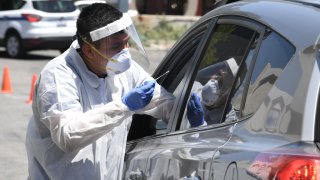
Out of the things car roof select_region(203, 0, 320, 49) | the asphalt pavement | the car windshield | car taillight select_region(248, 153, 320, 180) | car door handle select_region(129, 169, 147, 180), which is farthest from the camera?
the car windshield

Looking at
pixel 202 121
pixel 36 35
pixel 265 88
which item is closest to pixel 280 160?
pixel 265 88

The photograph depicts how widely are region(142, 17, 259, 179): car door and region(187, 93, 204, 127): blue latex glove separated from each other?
3cm

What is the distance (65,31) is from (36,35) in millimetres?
770

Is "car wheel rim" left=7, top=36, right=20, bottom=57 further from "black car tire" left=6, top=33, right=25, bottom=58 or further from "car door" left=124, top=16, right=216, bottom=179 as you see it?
"car door" left=124, top=16, right=216, bottom=179

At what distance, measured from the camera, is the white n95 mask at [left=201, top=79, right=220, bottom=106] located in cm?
355

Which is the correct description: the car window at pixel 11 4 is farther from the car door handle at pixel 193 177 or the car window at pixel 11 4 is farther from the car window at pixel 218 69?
the car door handle at pixel 193 177

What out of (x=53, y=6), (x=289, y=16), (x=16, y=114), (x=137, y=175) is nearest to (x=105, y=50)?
(x=137, y=175)

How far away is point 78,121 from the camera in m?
3.59

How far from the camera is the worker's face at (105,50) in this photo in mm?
3867

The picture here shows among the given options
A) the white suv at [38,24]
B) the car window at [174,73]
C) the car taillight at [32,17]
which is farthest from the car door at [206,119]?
the car taillight at [32,17]

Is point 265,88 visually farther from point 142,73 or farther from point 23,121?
point 23,121

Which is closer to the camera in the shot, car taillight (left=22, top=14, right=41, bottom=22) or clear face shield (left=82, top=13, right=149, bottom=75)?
clear face shield (left=82, top=13, right=149, bottom=75)

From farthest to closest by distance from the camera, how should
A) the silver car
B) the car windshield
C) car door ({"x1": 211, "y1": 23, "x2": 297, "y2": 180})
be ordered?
the car windshield
car door ({"x1": 211, "y1": 23, "x2": 297, "y2": 180})
the silver car

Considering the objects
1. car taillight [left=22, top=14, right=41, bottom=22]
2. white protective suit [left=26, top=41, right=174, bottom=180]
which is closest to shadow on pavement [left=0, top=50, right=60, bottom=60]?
car taillight [left=22, top=14, right=41, bottom=22]
